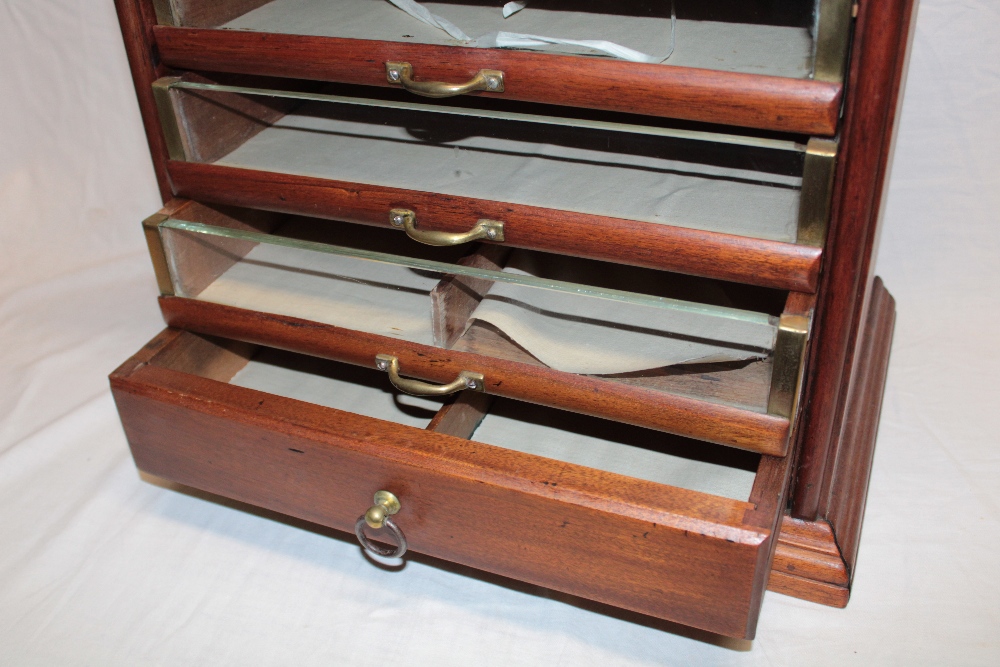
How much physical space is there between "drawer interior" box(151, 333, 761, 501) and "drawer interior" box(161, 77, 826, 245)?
Answer: 206mm

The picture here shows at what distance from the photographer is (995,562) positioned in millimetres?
961

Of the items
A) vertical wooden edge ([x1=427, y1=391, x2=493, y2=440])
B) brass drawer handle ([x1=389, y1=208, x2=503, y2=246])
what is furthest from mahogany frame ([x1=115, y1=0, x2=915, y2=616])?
vertical wooden edge ([x1=427, y1=391, x2=493, y2=440])

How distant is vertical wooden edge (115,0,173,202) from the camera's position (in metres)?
0.88

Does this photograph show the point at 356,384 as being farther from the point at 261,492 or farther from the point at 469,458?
the point at 469,458

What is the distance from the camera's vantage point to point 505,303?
0.91 m

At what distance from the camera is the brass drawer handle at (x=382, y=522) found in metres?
0.85

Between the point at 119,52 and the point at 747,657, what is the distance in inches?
41.8

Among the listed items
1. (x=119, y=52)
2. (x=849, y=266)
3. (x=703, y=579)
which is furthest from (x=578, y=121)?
(x=119, y=52)

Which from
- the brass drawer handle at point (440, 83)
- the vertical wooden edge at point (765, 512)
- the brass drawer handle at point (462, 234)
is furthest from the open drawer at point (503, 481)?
the brass drawer handle at point (440, 83)

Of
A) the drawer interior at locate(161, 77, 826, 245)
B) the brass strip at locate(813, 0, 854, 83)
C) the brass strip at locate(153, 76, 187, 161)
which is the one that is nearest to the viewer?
the brass strip at locate(813, 0, 854, 83)

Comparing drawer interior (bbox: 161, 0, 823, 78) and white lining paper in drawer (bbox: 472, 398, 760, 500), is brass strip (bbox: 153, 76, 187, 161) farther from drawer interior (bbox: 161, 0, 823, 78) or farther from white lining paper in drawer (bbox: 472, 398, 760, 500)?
white lining paper in drawer (bbox: 472, 398, 760, 500)

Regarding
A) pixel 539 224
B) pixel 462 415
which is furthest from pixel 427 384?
pixel 539 224

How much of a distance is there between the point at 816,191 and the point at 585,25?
266mm

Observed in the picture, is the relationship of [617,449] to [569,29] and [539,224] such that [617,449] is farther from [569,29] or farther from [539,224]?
[569,29]
